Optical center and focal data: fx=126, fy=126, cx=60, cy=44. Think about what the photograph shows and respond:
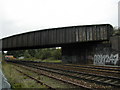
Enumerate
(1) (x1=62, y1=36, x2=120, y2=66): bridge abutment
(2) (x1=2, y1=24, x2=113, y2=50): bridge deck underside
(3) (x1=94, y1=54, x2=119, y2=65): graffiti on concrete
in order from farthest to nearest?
(2) (x1=2, y1=24, x2=113, y2=50): bridge deck underside < (1) (x1=62, y1=36, x2=120, y2=66): bridge abutment < (3) (x1=94, y1=54, x2=119, y2=65): graffiti on concrete

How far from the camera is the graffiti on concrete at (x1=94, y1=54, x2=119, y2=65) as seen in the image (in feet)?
55.3

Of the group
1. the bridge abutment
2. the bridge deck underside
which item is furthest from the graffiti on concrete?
the bridge deck underside

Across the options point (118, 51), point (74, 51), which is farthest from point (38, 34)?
point (118, 51)

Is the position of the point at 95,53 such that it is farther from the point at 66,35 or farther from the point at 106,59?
the point at 66,35

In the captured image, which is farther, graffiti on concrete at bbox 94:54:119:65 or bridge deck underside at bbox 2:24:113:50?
bridge deck underside at bbox 2:24:113:50

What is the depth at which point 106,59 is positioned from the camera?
1811cm

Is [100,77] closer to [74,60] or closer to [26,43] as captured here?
[74,60]

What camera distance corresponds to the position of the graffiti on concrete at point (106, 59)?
16844 millimetres

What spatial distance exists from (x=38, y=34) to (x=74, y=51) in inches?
338

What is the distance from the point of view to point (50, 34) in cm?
2492

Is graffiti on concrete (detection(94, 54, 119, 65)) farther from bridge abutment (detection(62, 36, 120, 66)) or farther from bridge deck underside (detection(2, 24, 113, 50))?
bridge deck underside (detection(2, 24, 113, 50))

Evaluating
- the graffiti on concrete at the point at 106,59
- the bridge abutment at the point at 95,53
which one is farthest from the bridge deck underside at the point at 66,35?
the graffiti on concrete at the point at 106,59

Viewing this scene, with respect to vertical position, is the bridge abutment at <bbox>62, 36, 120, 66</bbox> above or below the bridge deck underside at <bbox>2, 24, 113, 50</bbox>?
below

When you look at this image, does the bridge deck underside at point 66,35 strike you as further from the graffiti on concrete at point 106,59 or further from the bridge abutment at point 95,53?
the graffiti on concrete at point 106,59
